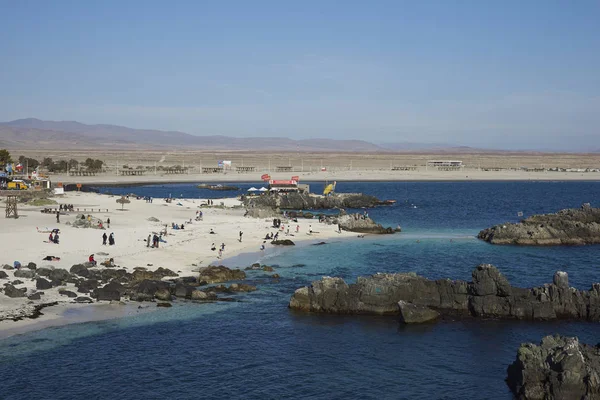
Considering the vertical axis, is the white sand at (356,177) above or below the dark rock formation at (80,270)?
above

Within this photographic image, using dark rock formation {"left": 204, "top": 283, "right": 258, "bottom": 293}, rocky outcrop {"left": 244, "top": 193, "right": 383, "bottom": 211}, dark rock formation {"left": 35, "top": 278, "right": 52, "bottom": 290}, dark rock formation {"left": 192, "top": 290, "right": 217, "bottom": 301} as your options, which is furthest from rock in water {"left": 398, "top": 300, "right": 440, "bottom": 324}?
rocky outcrop {"left": 244, "top": 193, "right": 383, "bottom": 211}

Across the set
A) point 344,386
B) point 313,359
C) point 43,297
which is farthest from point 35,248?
point 344,386

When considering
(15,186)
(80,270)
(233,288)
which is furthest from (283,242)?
(15,186)

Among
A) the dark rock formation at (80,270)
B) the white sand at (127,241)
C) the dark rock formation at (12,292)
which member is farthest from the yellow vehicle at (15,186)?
the dark rock formation at (12,292)

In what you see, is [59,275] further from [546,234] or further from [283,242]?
[546,234]

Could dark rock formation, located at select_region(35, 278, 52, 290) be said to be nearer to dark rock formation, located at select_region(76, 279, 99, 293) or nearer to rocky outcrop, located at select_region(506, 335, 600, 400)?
dark rock formation, located at select_region(76, 279, 99, 293)

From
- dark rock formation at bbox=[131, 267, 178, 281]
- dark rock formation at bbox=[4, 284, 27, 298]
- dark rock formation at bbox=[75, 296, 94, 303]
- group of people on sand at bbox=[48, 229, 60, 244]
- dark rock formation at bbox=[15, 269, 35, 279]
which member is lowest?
dark rock formation at bbox=[75, 296, 94, 303]

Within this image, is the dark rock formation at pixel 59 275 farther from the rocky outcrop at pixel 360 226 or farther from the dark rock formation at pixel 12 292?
the rocky outcrop at pixel 360 226
